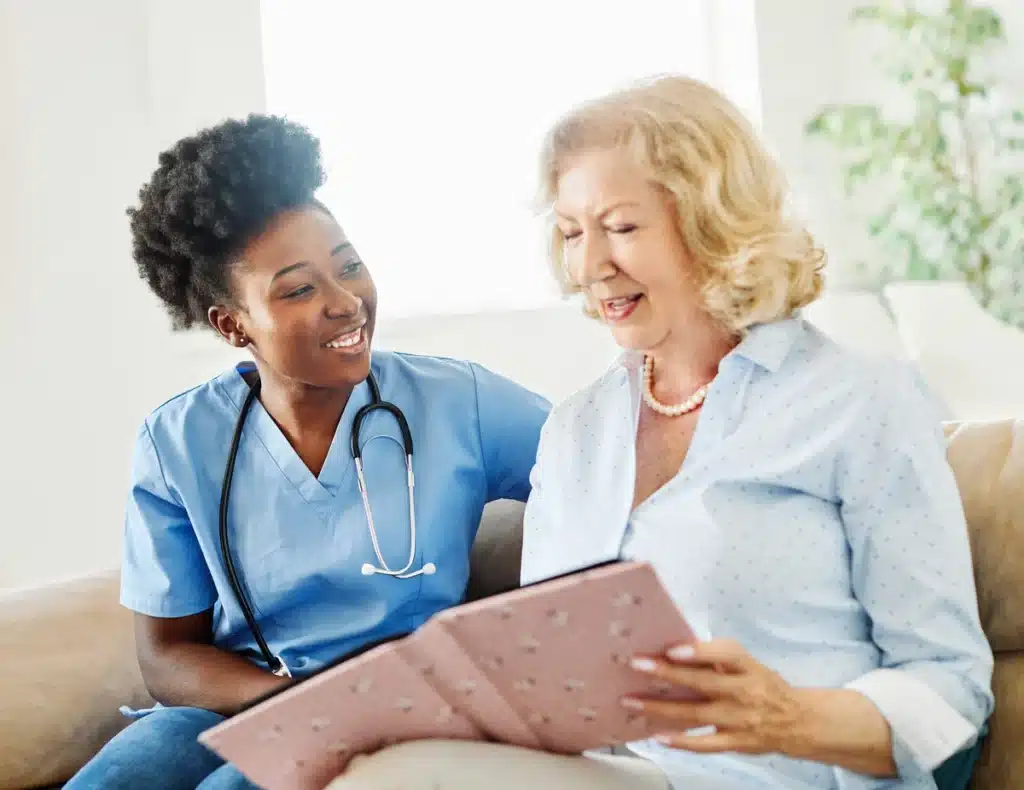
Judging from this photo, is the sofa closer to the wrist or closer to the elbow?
the elbow

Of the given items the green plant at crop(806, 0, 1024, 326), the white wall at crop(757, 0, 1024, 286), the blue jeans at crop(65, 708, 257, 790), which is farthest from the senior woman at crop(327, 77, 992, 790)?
the white wall at crop(757, 0, 1024, 286)

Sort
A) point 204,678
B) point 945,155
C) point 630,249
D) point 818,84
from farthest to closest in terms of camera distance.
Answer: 1. point 818,84
2. point 945,155
3. point 204,678
4. point 630,249

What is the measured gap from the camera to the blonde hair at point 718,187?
1205 mm

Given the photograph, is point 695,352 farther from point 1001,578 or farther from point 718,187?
point 1001,578

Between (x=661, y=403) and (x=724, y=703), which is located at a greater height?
(x=661, y=403)

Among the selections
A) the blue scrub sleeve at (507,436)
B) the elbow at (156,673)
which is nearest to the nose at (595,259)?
the blue scrub sleeve at (507,436)

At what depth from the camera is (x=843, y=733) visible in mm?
987

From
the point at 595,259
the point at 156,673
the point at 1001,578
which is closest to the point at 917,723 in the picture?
the point at 1001,578

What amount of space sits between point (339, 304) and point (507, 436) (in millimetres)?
264

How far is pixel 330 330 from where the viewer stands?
4.82 ft

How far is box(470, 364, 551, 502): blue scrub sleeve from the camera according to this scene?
1.53 meters

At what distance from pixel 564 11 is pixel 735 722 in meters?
3.16

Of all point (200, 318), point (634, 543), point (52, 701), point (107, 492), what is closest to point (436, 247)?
point (107, 492)

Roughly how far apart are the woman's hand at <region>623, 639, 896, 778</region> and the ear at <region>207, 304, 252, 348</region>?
2.71 feet
